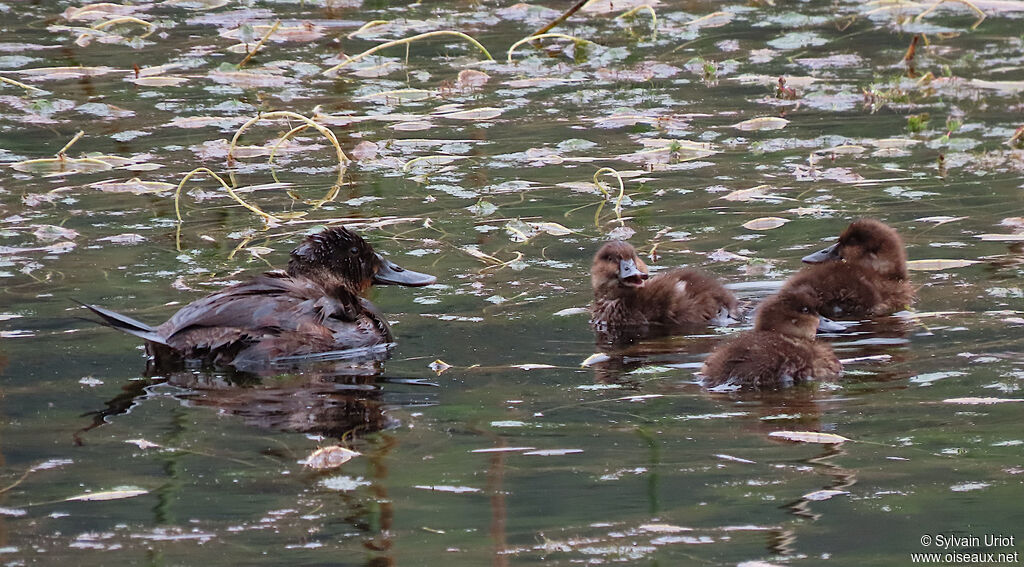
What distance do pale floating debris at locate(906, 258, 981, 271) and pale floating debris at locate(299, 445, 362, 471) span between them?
11.1ft

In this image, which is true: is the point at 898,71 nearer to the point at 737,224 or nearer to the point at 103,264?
the point at 737,224

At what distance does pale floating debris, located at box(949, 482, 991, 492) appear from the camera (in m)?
4.39

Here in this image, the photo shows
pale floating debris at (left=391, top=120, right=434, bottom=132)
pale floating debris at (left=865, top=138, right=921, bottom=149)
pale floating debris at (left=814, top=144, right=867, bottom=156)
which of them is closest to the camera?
pale floating debris at (left=814, top=144, right=867, bottom=156)

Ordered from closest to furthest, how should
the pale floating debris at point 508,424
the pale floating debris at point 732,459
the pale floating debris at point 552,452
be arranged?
the pale floating debris at point 732,459
the pale floating debris at point 552,452
the pale floating debris at point 508,424

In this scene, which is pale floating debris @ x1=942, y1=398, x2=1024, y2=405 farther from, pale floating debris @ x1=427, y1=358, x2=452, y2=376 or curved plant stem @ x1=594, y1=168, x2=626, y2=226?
curved plant stem @ x1=594, y1=168, x2=626, y2=226

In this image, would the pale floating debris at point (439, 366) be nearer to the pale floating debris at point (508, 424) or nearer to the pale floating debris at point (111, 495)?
the pale floating debris at point (508, 424)

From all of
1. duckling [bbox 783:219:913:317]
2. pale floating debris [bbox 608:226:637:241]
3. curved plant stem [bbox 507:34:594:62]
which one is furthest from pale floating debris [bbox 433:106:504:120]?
duckling [bbox 783:219:913:317]

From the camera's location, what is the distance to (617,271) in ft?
21.9

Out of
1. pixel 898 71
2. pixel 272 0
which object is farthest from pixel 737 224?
pixel 272 0

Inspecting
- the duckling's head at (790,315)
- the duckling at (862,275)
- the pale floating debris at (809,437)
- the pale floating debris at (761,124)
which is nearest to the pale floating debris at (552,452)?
the pale floating debris at (809,437)

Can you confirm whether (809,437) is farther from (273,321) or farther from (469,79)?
(469,79)

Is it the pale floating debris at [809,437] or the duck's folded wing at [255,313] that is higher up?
the duck's folded wing at [255,313]

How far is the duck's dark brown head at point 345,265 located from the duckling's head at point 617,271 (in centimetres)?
75

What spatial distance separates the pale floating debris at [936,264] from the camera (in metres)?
7.20
